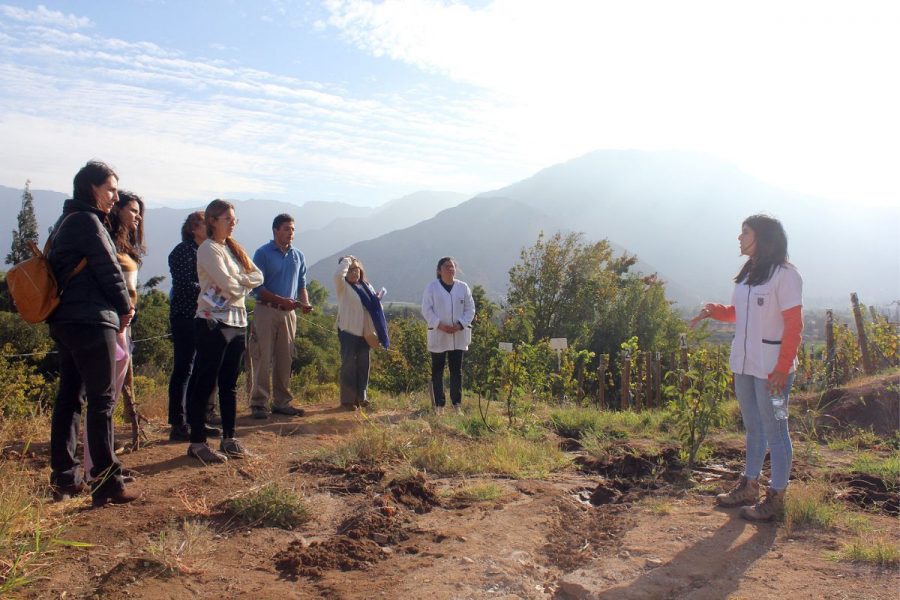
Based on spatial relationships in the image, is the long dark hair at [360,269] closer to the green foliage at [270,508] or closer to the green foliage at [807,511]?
the green foliage at [270,508]

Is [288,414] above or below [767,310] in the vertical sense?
below

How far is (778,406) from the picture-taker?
3.79 meters

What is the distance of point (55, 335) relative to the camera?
3570mm

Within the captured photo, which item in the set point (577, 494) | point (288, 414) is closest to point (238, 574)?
point (577, 494)

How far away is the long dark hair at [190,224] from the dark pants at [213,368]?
106 centimetres

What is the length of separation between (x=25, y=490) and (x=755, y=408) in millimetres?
4018

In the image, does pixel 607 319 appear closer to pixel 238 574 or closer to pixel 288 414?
pixel 288 414

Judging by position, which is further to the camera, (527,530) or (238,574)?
(527,530)

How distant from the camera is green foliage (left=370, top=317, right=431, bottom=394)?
15.0 m

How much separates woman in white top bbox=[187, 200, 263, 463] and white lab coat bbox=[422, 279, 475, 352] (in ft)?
8.24

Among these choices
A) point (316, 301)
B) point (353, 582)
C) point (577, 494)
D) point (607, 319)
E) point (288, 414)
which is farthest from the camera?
point (316, 301)

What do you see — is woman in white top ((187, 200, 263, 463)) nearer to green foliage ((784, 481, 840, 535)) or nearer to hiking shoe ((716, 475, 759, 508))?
hiking shoe ((716, 475, 759, 508))

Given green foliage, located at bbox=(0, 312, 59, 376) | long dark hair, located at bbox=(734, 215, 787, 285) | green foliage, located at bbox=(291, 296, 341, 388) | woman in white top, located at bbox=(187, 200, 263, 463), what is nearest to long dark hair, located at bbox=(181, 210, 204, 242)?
woman in white top, located at bbox=(187, 200, 263, 463)

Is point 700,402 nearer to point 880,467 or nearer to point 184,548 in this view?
point 880,467
